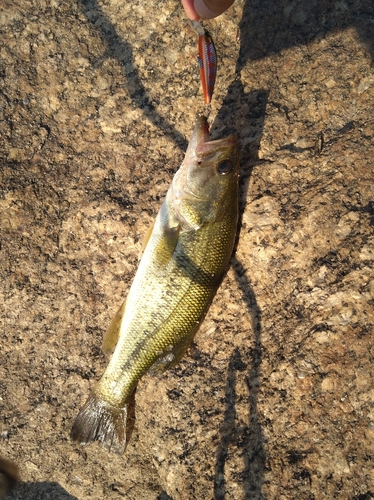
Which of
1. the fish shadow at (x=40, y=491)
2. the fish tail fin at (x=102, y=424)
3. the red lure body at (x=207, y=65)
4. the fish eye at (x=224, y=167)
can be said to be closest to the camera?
the fish eye at (x=224, y=167)

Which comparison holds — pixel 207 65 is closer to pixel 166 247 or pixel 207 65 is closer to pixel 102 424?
pixel 166 247

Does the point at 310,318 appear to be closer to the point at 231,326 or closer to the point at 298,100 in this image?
the point at 231,326

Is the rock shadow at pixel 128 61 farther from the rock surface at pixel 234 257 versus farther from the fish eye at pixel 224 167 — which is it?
the fish eye at pixel 224 167

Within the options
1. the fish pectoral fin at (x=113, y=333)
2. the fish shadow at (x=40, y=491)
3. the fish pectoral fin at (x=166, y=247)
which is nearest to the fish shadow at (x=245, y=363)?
the fish pectoral fin at (x=166, y=247)

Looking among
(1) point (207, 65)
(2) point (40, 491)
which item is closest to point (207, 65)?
(1) point (207, 65)

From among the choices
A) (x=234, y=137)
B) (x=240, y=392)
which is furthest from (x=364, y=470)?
(x=234, y=137)

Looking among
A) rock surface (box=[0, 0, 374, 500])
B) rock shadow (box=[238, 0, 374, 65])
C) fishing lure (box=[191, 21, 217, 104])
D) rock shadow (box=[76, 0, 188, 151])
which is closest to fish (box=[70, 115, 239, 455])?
rock surface (box=[0, 0, 374, 500])

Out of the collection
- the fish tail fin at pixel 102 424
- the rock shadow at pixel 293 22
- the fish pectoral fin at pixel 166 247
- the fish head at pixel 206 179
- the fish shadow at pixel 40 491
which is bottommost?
the fish shadow at pixel 40 491
